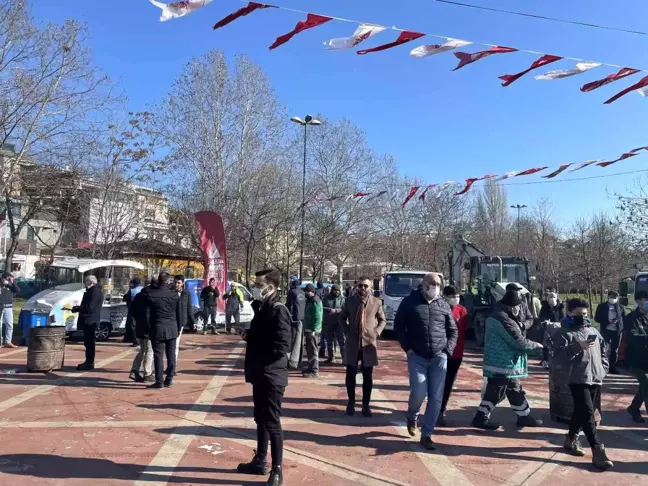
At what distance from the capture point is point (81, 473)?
463 centimetres

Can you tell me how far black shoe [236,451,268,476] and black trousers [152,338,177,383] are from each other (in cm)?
390

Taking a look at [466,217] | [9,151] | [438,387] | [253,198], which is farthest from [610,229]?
[9,151]

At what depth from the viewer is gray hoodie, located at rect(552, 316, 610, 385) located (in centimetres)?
524

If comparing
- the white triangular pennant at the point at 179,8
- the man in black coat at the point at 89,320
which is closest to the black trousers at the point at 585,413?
the white triangular pennant at the point at 179,8

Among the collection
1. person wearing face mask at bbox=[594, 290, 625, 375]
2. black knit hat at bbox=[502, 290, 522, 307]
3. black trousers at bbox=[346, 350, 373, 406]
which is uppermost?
black knit hat at bbox=[502, 290, 522, 307]

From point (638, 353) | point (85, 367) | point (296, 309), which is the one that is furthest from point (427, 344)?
point (85, 367)

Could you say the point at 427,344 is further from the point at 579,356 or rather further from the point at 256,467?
the point at 256,467

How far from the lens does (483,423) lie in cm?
630

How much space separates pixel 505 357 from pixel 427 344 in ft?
4.27

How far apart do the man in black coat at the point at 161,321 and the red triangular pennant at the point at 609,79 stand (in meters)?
7.03

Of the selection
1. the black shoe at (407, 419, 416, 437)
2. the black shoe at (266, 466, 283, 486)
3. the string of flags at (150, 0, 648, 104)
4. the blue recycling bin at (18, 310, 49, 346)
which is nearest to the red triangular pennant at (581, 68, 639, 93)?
the string of flags at (150, 0, 648, 104)

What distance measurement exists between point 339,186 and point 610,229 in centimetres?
1461

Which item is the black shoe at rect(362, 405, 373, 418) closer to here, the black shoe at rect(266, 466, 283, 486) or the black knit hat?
the black knit hat

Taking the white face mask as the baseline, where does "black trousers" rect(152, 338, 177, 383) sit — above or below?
below
